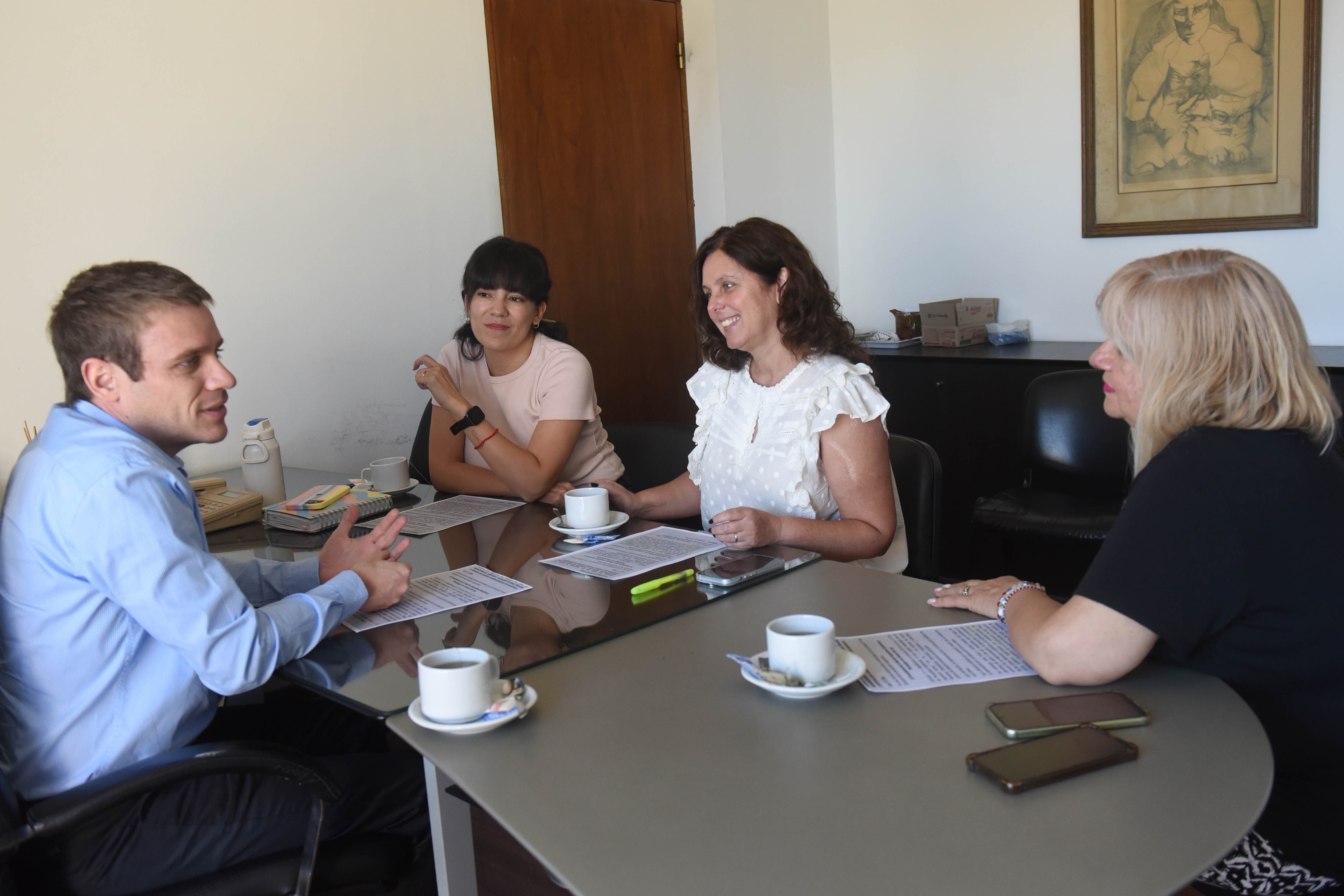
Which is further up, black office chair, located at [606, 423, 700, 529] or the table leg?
black office chair, located at [606, 423, 700, 529]

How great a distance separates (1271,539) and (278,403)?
2.66 meters

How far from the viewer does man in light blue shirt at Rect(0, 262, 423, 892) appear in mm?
1342

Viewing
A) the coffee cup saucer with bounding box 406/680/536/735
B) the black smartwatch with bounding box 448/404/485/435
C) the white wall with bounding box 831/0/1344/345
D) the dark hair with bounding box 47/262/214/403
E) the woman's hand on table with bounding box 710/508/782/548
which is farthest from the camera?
the white wall with bounding box 831/0/1344/345

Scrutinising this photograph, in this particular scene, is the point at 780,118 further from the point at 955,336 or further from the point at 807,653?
the point at 807,653

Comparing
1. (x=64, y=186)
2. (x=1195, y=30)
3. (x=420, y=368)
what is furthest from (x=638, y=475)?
(x=1195, y=30)

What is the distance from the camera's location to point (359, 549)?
1.74 metres

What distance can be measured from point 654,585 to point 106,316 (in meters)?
0.89

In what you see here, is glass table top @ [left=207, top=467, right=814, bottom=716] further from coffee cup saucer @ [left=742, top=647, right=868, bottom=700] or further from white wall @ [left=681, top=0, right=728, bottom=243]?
white wall @ [left=681, top=0, right=728, bottom=243]

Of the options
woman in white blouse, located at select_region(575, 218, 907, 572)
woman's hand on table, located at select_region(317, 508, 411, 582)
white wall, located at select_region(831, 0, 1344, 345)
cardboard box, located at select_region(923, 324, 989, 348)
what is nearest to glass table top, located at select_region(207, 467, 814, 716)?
woman's hand on table, located at select_region(317, 508, 411, 582)

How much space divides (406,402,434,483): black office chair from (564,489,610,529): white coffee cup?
1.07 m

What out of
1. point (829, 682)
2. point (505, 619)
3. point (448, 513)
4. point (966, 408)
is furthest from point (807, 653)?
point (966, 408)

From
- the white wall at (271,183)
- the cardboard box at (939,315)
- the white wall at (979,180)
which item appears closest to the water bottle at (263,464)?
the white wall at (271,183)

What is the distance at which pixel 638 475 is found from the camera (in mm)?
2775

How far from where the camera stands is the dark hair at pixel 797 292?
2141mm
